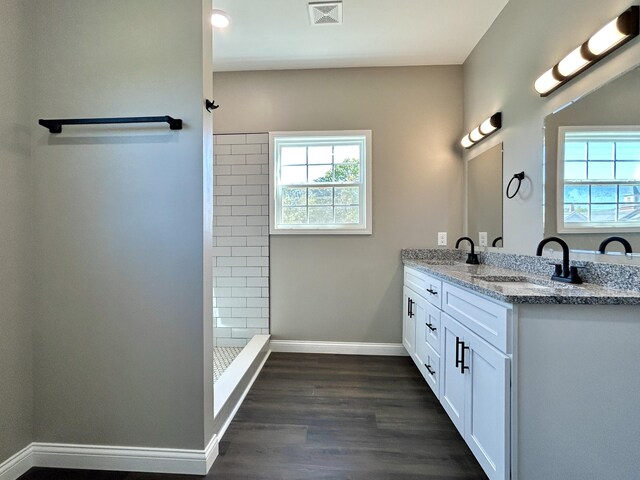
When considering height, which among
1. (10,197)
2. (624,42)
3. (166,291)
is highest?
(624,42)

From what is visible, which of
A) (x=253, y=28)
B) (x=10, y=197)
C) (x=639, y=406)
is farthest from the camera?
(x=253, y=28)

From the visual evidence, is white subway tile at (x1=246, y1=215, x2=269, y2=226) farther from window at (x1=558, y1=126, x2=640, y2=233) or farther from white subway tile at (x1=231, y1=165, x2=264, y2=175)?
window at (x1=558, y1=126, x2=640, y2=233)

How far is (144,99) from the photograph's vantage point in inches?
60.7

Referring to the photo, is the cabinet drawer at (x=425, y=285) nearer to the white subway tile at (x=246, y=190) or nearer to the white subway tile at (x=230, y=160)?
the white subway tile at (x=246, y=190)

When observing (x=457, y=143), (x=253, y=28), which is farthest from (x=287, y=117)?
(x=457, y=143)

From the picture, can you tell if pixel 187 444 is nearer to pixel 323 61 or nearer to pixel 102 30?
pixel 102 30

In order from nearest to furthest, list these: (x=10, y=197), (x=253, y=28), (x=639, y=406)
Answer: (x=639, y=406) < (x=10, y=197) < (x=253, y=28)

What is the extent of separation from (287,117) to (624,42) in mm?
2386

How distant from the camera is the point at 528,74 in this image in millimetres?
1987

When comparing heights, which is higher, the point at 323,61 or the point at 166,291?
the point at 323,61

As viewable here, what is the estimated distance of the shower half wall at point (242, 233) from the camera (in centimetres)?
305

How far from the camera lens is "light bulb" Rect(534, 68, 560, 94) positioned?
167 cm

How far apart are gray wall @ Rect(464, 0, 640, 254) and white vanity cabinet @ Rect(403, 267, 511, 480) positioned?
0.71 m

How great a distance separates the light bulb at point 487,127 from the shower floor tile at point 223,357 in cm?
286
